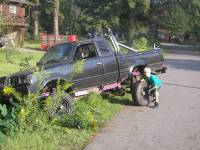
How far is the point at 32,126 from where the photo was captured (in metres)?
8.56

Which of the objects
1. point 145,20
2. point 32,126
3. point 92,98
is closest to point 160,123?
point 92,98

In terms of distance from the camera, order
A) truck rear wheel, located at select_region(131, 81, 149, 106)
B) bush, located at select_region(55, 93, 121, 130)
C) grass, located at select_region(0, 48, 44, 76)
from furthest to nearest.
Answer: grass, located at select_region(0, 48, 44, 76), truck rear wheel, located at select_region(131, 81, 149, 106), bush, located at select_region(55, 93, 121, 130)

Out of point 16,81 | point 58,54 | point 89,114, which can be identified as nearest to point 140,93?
point 58,54

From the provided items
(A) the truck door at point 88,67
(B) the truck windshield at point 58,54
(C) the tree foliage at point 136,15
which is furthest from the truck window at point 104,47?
(C) the tree foliage at point 136,15

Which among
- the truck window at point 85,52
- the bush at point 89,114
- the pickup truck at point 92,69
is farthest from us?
Result: the truck window at point 85,52

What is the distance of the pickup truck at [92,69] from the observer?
10594mm

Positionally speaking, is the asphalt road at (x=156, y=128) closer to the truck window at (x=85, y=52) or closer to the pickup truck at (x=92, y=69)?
the pickup truck at (x=92, y=69)

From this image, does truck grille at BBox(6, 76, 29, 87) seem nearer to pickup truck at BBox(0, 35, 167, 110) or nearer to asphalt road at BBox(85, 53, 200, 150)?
pickup truck at BBox(0, 35, 167, 110)

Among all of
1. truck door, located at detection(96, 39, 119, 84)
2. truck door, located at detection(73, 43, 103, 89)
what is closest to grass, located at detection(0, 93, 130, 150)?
truck door, located at detection(73, 43, 103, 89)

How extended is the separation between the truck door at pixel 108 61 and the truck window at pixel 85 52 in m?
0.23

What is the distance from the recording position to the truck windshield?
1188cm

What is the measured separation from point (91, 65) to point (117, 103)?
1.44 metres

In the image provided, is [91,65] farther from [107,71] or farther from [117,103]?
[117,103]

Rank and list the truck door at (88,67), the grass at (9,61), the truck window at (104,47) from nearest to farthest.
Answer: the truck door at (88,67) < the truck window at (104,47) < the grass at (9,61)
